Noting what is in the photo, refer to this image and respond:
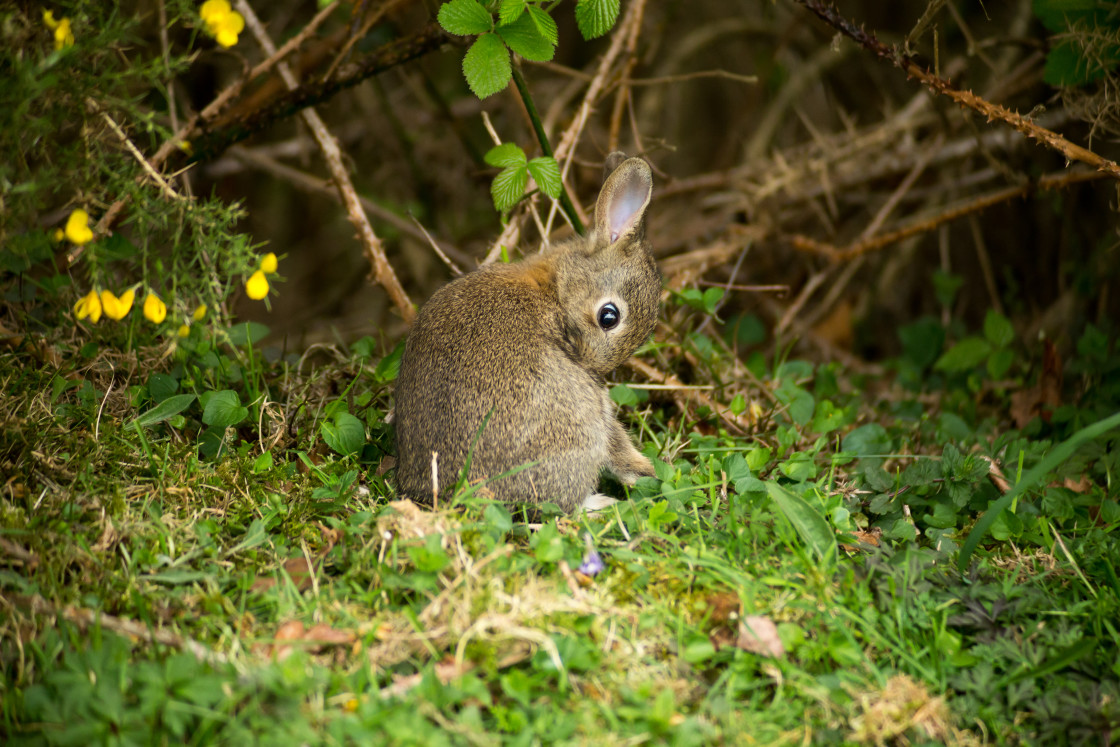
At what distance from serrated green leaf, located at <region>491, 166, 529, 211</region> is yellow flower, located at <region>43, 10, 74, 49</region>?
168 centimetres

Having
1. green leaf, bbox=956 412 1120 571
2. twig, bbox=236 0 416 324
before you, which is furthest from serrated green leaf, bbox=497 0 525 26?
A: green leaf, bbox=956 412 1120 571

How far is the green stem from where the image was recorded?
3.84 metres

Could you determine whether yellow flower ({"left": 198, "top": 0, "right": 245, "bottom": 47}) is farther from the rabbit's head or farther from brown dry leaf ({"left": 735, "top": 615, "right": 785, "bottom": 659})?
brown dry leaf ({"left": 735, "top": 615, "right": 785, "bottom": 659})

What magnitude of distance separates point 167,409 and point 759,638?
8.55 feet

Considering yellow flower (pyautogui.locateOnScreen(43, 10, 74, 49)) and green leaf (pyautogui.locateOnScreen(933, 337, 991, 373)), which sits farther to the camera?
green leaf (pyautogui.locateOnScreen(933, 337, 991, 373))

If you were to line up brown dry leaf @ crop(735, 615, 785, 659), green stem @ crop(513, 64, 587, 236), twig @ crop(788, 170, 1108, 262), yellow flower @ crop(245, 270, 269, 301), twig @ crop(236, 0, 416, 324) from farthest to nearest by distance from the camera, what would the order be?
twig @ crop(788, 170, 1108, 262), twig @ crop(236, 0, 416, 324), green stem @ crop(513, 64, 587, 236), yellow flower @ crop(245, 270, 269, 301), brown dry leaf @ crop(735, 615, 785, 659)

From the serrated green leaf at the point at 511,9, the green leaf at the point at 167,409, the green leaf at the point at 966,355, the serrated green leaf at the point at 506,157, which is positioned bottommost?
the green leaf at the point at 966,355

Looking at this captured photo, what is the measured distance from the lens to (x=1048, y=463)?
8.73 ft

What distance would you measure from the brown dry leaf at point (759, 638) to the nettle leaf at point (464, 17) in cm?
254

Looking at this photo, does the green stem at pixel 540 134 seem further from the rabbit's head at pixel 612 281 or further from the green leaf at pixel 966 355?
the green leaf at pixel 966 355

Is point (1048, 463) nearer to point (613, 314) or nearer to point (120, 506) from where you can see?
point (613, 314)

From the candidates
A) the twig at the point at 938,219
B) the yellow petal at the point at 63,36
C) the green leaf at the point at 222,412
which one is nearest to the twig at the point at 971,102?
the twig at the point at 938,219

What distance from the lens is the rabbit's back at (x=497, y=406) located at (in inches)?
128

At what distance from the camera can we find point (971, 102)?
372cm
